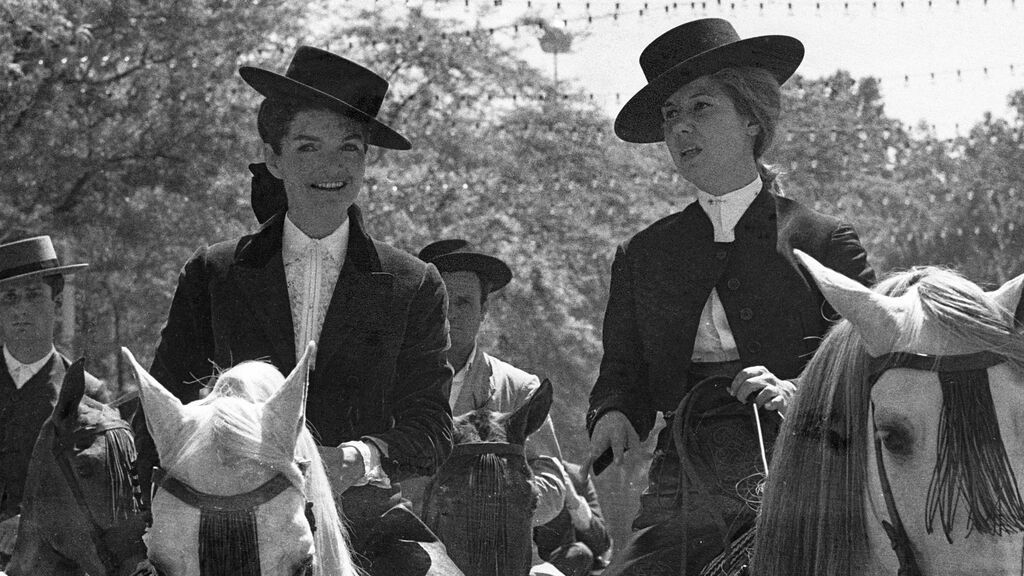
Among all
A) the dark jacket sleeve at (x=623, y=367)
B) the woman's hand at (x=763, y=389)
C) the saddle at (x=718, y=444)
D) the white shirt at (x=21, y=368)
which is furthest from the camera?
the white shirt at (x=21, y=368)

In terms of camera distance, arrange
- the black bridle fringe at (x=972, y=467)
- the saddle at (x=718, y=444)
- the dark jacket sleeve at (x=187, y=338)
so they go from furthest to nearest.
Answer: the dark jacket sleeve at (x=187, y=338)
the saddle at (x=718, y=444)
the black bridle fringe at (x=972, y=467)

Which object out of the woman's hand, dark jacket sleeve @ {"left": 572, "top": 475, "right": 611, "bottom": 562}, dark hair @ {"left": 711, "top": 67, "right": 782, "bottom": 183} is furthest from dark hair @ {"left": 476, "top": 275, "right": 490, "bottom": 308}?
the woman's hand

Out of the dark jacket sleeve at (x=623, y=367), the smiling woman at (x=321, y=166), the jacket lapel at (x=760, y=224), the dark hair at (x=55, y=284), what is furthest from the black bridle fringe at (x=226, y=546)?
the dark hair at (x=55, y=284)

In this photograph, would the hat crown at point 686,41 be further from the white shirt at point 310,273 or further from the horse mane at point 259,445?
the horse mane at point 259,445

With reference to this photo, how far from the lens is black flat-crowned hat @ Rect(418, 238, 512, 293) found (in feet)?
26.8

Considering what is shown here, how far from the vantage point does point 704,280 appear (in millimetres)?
4574

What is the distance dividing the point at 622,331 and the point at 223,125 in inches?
284

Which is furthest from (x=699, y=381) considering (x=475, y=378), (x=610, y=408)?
(x=475, y=378)

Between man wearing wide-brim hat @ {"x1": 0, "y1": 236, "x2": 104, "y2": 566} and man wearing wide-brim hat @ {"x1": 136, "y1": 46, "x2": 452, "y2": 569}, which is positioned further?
man wearing wide-brim hat @ {"x1": 0, "y1": 236, "x2": 104, "y2": 566}

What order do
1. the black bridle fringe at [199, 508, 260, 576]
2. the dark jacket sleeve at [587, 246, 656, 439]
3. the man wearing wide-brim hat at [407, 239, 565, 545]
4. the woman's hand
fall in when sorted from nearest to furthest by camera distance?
the black bridle fringe at [199, 508, 260, 576]
the woman's hand
the dark jacket sleeve at [587, 246, 656, 439]
the man wearing wide-brim hat at [407, 239, 565, 545]

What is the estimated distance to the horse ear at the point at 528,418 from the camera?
609cm

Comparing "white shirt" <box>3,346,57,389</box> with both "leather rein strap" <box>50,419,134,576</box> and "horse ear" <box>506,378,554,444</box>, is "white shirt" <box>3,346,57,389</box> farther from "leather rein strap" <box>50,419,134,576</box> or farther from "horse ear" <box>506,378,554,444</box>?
"horse ear" <box>506,378,554,444</box>

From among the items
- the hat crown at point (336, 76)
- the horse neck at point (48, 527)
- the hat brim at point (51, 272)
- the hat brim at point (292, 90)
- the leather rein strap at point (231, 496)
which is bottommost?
the horse neck at point (48, 527)

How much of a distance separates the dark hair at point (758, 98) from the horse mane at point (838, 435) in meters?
1.33
